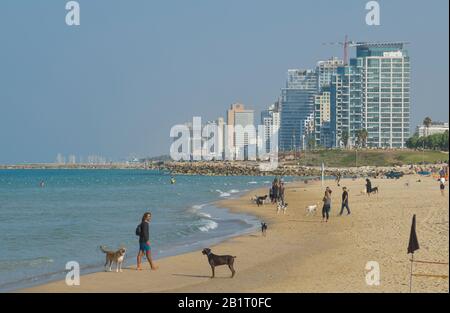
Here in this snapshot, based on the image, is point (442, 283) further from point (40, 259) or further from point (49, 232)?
point (49, 232)

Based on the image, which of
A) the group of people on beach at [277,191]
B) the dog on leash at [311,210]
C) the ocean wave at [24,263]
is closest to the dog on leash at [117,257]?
the ocean wave at [24,263]

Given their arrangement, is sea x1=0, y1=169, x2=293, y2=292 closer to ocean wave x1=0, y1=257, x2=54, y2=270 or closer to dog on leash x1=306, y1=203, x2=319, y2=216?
ocean wave x1=0, y1=257, x2=54, y2=270

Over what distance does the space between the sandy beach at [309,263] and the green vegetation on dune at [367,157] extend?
128901 mm

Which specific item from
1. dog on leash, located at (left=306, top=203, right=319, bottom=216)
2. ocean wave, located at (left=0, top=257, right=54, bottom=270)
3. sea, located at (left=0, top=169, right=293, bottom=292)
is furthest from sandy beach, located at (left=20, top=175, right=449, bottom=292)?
dog on leash, located at (left=306, top=203, right=319, bottom=216)

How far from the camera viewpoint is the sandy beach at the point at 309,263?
15.5m

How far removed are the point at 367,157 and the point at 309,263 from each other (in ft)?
533

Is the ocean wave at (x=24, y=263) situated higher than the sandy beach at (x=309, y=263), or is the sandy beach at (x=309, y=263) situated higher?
the sandy beach at (x=309, y=263)

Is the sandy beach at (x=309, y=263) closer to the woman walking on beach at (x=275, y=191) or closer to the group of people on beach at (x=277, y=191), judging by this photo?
the group of people on beach at (x=277, y=191)

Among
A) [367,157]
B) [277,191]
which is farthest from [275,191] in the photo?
[367,157]

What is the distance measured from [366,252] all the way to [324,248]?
6.97 ft

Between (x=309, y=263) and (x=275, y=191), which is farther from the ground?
(x=309, y=263)

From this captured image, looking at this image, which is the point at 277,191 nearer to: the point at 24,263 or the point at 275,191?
the point at 275,191

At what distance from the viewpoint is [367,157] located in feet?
584

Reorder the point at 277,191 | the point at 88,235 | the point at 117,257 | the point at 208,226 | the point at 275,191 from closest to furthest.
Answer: the point at 117,257 < the point at 88,235 < the point at 208,226 < the point at 277,191 < the point at 275,191
